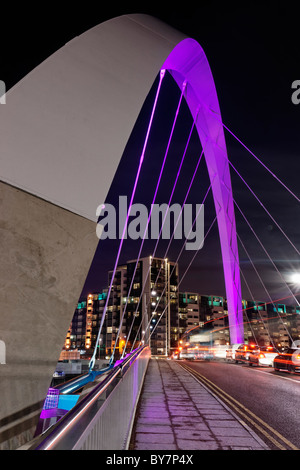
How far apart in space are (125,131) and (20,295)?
4483 mm

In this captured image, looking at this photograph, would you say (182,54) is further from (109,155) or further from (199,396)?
(199,396)

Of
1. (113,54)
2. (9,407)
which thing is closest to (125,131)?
(113,54)

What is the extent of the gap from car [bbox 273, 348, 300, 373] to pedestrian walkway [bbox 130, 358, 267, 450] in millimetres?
11907

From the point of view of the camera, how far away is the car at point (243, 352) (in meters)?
30.8

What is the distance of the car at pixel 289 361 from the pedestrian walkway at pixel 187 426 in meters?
11.9

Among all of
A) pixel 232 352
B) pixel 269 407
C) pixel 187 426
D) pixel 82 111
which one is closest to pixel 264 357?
pixel 232 352

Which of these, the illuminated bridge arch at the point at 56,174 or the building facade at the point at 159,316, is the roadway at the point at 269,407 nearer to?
the illuminated bridge arch at the point at 56,174

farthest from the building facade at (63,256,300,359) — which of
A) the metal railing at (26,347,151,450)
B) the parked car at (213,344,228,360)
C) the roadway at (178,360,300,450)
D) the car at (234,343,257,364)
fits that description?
the metal railing at (26,347,151,450)

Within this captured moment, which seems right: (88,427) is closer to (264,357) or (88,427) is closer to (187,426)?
(187,426)

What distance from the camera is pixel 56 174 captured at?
710 centimetres

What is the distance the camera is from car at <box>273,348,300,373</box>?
21.4 m

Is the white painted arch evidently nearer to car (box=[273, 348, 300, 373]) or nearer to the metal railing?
the metal railing

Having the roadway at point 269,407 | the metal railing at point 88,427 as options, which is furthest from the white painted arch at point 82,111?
the roadway at point 269,407

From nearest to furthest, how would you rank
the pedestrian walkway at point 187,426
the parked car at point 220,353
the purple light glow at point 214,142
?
the pedestrian walkway at point 187,426 < the purple light glow at point 214,142 < the parked car at point 220,353
